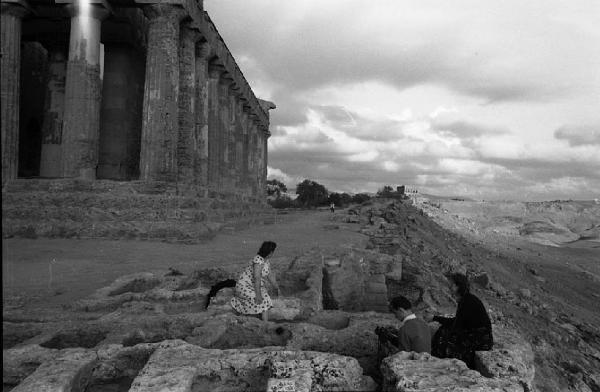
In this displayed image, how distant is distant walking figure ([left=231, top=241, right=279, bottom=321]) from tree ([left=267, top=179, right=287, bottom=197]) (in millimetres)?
87951

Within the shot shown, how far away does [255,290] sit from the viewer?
534 cm

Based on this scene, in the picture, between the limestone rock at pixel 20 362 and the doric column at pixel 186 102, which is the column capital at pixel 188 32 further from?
the limestone rock at pixel 20 362

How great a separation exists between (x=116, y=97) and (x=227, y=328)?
703 inches

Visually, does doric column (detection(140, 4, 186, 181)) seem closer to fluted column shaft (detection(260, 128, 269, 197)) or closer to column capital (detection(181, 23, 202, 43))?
column capital (detection(181, 23, 202, 43))

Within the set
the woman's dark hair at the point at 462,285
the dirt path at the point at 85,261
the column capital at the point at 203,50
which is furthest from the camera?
the column capital at the point at 203,50

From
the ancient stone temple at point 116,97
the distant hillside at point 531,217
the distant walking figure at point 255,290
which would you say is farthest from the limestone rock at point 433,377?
the distant hillside at point 531,217

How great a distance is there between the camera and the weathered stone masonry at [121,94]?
48.1ft

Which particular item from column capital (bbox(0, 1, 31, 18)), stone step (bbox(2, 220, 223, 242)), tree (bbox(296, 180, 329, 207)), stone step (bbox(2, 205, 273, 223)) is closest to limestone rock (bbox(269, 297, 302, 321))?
stone step (bbox(2, 220, 223, 242))

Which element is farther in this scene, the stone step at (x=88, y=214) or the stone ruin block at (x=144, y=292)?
the stone step at (x=88, y=214)

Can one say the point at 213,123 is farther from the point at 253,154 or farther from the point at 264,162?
the point at 264,162

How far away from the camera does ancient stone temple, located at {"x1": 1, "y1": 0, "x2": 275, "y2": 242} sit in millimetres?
14617

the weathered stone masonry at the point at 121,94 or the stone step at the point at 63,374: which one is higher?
the weathered stone masonry at the point at 121,94

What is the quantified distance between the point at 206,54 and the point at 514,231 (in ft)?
192

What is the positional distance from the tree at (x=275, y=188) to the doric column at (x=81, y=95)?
3091 inches
